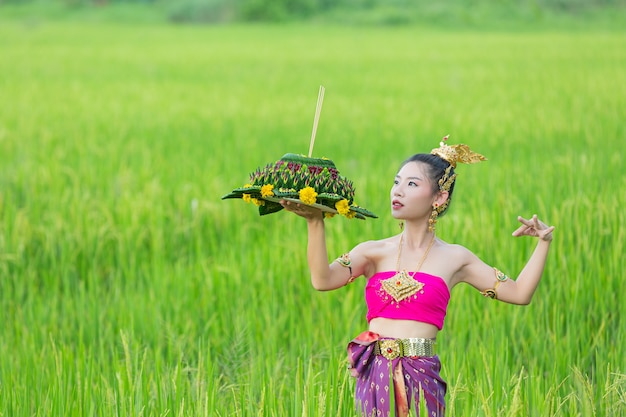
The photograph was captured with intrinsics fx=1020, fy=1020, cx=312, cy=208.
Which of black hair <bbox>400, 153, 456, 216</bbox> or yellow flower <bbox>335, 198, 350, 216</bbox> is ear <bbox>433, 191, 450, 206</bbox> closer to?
black hair <bbox>400, 153, 456, 216</bbox>

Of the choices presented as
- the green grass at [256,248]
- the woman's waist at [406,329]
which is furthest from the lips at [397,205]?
the green grass at [256,248]

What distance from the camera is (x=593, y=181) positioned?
5.21 m

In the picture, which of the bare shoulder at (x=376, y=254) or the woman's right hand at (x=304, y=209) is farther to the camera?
the bare shoulder at (x=376, y=254)

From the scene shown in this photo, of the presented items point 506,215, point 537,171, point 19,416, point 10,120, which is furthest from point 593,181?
point 10,120

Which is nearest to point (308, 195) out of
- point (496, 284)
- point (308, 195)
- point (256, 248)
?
point (308, 195)

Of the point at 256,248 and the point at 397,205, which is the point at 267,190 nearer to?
the point at 397,205

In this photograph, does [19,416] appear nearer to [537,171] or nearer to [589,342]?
[589,342]

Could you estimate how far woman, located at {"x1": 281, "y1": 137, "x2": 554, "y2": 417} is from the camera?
2.05 m

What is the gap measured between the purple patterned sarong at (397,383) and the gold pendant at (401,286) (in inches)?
4.0

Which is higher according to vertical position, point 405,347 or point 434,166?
point 434,166

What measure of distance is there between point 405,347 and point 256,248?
206cm

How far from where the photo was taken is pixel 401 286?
2047 millimetres

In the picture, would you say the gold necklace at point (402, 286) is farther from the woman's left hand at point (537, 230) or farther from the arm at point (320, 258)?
the woman's left hand at point (537, 230)

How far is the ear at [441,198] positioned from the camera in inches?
83.0
